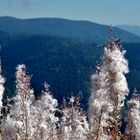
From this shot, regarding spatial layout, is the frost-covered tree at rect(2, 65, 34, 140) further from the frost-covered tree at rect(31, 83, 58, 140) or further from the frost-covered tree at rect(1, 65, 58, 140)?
the frost-covered tree at rect(31, 83, 58, 140)

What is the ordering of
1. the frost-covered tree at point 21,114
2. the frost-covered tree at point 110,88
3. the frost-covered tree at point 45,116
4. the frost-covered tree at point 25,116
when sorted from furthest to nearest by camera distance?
the frost-covered tree at point 45,116, the frost-covered tree at point 25,116, the frost-covered tree at point 21,114, the frost-covered tree at point 110,88

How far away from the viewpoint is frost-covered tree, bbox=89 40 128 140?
5.98m

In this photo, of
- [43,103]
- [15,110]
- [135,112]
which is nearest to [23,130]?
[15,110]

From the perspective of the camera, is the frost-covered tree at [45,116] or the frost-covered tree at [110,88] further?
the frost-covered tree at [45,116]

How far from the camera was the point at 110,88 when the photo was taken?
597cm

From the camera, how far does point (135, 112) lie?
43.5 feet

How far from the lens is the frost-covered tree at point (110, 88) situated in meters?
5.98

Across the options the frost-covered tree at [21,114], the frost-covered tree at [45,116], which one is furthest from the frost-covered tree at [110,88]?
the frost-covered tree at [45,116]

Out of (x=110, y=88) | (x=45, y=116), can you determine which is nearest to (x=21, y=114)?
(x=110, y=88)

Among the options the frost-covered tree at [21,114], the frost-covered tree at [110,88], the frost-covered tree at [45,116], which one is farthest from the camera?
the frost-covered tree at [45,116]

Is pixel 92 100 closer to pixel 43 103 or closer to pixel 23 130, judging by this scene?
pixel 23 130

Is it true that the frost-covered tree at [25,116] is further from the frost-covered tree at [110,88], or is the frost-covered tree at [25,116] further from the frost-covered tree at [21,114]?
the frost-covered tree at [110,88]

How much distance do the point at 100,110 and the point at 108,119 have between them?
3.17ft

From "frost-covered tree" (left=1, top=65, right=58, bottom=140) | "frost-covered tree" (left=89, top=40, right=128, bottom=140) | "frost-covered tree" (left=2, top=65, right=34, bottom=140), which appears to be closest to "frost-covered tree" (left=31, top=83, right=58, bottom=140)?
"frost-covered tree" (left=1, top=65, right=58, bottom=140)
